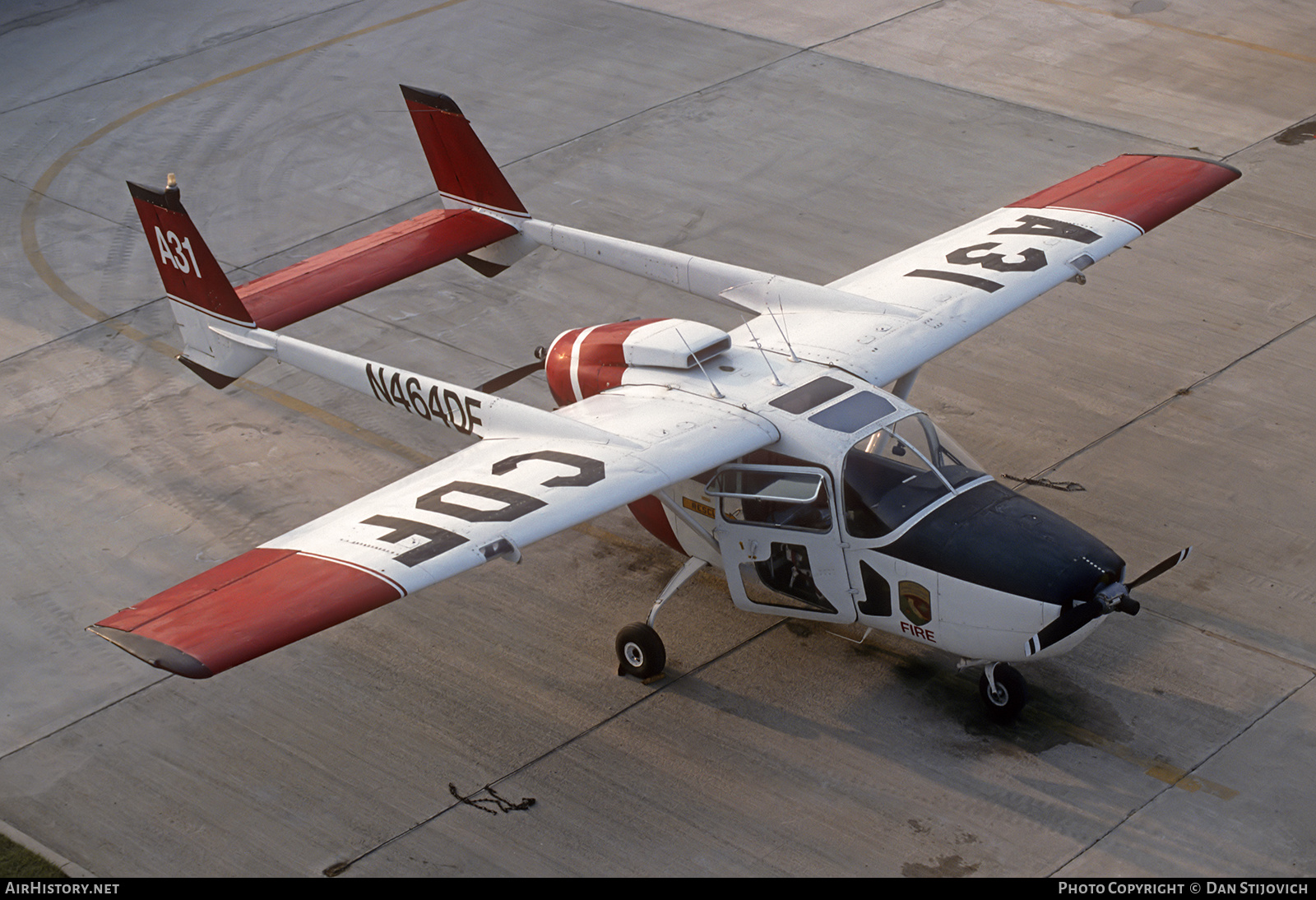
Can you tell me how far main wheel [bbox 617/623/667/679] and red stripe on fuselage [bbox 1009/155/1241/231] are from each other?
652 centimetres

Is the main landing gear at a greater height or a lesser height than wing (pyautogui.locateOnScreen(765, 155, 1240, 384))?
lesser

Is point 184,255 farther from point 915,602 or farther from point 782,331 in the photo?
point 915,602

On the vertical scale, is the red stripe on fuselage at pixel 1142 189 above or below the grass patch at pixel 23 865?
above

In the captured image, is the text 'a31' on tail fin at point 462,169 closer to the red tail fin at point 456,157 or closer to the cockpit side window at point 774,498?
the red tail fin at point 456,157

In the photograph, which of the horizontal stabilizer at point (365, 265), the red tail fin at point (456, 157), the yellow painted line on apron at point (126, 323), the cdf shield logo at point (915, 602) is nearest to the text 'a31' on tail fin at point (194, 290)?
the horizontal stabilizer at point (365, 265)

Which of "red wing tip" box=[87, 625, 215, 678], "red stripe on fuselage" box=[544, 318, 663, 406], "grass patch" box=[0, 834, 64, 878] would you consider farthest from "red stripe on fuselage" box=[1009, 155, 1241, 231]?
"grass patch" box=[0, 834, 64, 878]

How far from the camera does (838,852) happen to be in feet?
35.0

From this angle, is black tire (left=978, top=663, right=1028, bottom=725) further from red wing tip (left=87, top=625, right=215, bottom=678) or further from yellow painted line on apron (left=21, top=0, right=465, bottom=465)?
yellow painted line on apron (left=21, top=0, right=465, bottom=465)

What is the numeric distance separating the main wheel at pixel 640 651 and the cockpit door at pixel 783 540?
2.68ft

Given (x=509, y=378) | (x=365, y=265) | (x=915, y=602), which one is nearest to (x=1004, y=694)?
(x=915, y=602)

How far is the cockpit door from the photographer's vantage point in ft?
37.8

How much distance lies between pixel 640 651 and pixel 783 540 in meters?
1.67

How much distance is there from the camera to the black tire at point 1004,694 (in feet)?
38.2

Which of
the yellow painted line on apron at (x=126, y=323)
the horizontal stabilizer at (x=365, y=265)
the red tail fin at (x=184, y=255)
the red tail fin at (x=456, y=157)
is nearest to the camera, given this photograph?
the red tail fin at (x=184, y=255)
